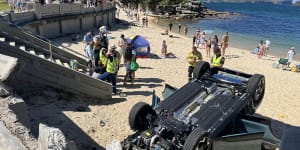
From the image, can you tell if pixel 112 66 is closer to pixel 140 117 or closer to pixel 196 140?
pixel 140 117

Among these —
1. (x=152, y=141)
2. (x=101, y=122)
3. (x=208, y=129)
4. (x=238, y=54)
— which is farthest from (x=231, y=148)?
(x=238, y=54)

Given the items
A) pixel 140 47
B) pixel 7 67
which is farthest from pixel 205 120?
pixel 140 47

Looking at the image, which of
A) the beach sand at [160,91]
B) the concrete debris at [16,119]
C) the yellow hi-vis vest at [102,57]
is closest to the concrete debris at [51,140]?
the concrete debris at [16,119]

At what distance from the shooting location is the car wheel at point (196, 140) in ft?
16.5

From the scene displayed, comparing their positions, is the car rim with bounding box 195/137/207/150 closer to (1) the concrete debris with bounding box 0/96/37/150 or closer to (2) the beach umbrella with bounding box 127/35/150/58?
(1) the concrete debris with bounding box 0/96/37/150

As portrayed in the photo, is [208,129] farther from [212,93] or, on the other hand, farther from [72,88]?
[72,88]

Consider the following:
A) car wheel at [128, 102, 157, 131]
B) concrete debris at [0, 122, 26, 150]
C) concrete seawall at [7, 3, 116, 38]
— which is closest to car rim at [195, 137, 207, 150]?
car wheel at [128, 102, 157, 131]

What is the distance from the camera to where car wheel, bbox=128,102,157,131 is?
6.11m

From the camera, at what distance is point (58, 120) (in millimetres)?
7672

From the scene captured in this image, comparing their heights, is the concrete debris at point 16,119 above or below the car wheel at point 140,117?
above

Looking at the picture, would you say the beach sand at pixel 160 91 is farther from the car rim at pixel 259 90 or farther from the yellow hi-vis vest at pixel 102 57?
the car rim at pixel 259 90

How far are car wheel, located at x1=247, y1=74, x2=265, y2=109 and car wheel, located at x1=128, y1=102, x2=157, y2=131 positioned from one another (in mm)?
2541

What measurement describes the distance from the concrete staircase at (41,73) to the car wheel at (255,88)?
14.9 ft

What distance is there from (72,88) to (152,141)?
4849 millimetres
